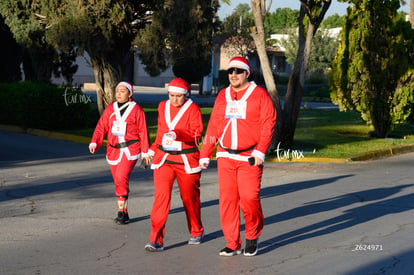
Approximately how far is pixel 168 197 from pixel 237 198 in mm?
741

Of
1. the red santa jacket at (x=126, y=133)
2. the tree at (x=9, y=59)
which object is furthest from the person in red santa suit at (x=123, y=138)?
the tree at (x=9, y=59)

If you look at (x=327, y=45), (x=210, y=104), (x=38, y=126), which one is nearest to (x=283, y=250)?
(x=38, y=126)

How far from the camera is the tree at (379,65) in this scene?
69.8 ft

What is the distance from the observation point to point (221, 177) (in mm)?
7539

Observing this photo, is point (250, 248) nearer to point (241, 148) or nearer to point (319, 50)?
point (241, 148)

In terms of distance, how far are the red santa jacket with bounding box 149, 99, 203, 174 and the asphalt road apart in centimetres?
89

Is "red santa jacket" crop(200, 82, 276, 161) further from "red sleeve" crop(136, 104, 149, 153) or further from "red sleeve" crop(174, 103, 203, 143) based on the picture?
"red sleeve" crop(136, 104, 149, 153)

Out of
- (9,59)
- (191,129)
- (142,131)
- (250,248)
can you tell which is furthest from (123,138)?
(9,59)

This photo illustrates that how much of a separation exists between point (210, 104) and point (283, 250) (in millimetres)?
27537

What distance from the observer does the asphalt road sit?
720 centimetres

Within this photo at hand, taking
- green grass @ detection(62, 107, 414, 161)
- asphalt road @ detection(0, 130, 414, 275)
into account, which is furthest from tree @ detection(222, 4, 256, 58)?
asphalt road @ detection(0, 130, 414, 275)

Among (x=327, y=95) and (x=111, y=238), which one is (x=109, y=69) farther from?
(x=327, y=95)

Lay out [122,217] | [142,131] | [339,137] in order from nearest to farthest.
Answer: [142,131], [122,217], [339,137]

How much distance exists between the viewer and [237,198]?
296 inches
